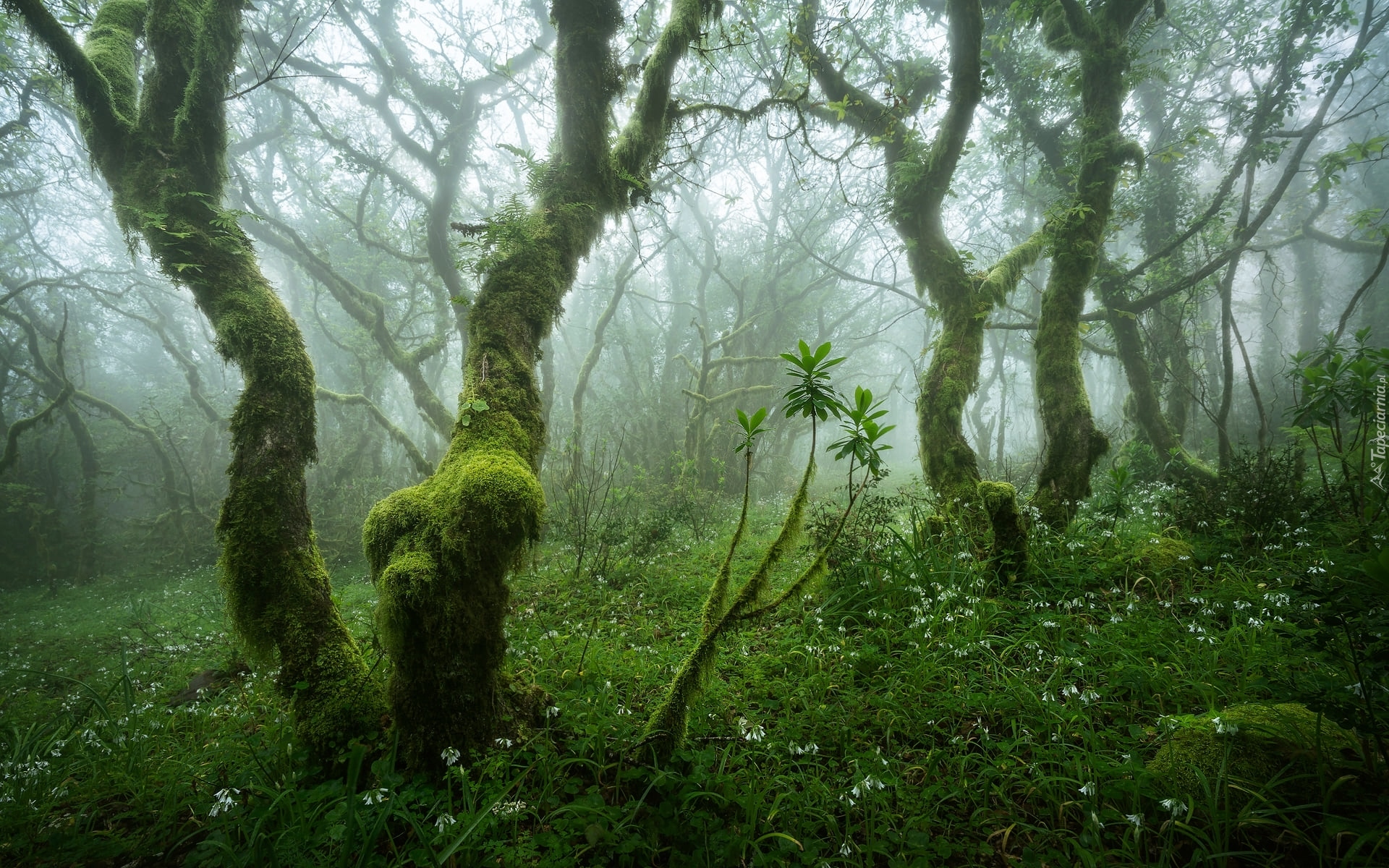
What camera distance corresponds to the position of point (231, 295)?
384 cm

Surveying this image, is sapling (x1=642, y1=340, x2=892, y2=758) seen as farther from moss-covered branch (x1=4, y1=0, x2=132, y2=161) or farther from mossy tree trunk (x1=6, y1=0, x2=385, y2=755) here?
moss-covered branch (x1=4, y1=0, x2=132, y2=161)

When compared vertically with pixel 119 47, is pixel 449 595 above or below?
below

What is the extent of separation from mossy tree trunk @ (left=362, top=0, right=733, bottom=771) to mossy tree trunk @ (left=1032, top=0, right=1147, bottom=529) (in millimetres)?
5307

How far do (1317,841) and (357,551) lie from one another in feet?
47.1

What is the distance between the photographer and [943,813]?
2199 millimetres

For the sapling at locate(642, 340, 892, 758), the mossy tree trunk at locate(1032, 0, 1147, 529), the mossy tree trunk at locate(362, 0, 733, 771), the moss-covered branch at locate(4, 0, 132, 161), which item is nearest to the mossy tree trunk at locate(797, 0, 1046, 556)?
the mossy tree trunk at locate(1032, 0, 1147, 529)

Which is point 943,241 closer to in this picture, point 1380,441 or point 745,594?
point 1380,441

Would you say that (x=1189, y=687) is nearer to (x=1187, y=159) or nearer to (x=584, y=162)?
(x=584, y=162)

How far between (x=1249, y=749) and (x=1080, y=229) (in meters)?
6.46

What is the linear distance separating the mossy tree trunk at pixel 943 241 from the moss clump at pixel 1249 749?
11.3 feet

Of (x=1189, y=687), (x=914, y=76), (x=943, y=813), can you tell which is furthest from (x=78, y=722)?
(x=914, y=76)

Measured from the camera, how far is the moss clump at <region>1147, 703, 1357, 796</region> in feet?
6.53

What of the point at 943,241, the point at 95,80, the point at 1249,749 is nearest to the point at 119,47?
the point at 95,80

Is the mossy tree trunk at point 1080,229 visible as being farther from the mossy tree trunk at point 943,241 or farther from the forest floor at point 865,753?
the forest floor at point 865,753
